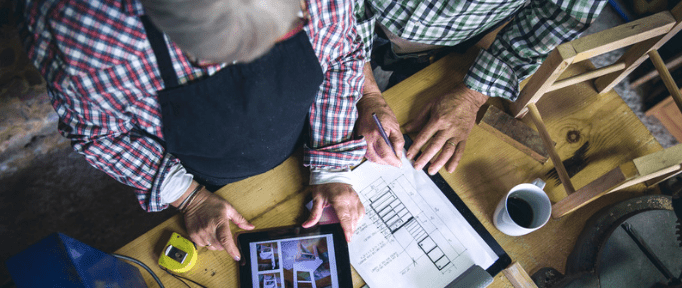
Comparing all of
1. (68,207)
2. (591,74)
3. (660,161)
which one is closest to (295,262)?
(660,161)

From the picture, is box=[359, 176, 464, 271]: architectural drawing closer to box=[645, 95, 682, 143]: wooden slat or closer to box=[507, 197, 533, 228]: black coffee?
box=[507, 197, 533, 228]: black coffee

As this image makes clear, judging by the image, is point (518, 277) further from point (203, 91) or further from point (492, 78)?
point (203, 91)

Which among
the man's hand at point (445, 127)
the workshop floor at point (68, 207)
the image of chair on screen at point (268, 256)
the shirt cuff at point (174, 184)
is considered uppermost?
the man's hand at point (445, 127)

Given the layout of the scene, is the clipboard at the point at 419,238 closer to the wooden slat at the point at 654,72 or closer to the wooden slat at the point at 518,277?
the wooden slat at the point at 518,277

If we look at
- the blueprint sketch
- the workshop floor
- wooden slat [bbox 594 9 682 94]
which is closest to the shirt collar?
the blueprint sketch

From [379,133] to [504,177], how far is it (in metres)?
0.35

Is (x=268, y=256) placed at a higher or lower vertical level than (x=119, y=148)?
lower

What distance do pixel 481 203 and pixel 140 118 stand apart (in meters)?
0.82

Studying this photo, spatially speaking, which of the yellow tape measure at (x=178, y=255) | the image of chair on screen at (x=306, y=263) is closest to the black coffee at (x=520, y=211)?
the image of chair on screen at (x=306, y=263)

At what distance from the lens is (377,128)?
915 mm

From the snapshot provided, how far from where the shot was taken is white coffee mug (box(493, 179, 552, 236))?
2.48ft

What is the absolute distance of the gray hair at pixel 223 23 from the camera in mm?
432

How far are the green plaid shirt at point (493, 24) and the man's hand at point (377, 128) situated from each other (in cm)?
16

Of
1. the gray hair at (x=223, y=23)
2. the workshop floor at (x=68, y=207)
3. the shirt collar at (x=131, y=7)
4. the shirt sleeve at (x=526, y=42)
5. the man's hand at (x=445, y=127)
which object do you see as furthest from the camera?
the workshop floor at (x=68, y=207)
